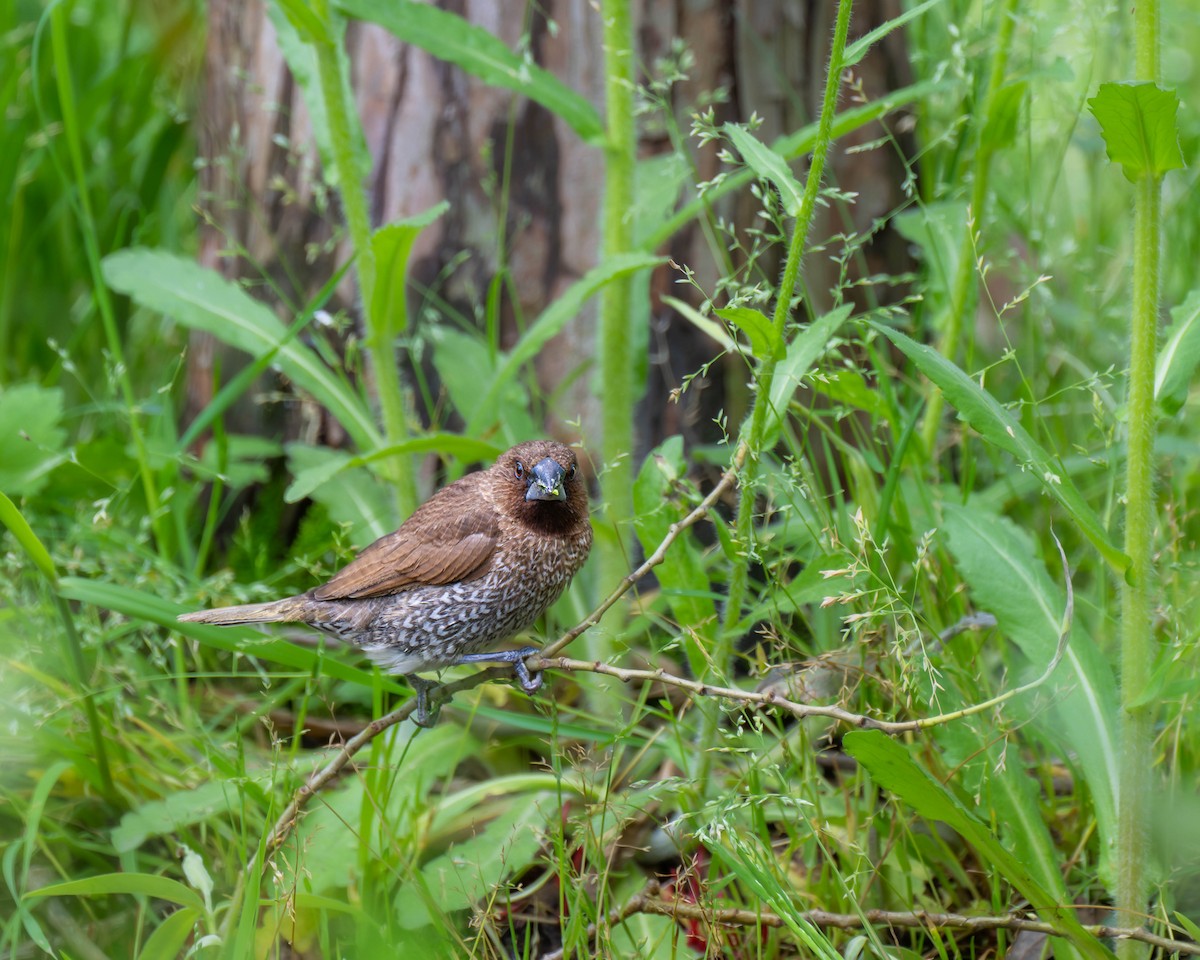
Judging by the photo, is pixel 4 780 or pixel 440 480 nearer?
pixel 4 780

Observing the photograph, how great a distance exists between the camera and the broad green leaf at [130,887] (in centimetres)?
227

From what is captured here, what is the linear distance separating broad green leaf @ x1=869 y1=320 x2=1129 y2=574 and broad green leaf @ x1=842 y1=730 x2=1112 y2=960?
53 cm

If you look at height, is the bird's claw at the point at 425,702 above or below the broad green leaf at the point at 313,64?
below

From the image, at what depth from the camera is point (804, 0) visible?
399cm

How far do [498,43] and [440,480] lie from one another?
155cm

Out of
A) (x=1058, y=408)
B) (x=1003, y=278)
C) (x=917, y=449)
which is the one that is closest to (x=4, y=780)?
A: (x=917, y=449)

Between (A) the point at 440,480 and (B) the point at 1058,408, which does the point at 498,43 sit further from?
(B) the point at 1058,408

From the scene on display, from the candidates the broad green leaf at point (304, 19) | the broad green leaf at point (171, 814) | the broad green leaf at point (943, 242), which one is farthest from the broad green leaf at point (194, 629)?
the broad green leaf at point (943, 242)

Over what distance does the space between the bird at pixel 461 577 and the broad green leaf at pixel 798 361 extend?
21.9 inches

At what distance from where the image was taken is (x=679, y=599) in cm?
279

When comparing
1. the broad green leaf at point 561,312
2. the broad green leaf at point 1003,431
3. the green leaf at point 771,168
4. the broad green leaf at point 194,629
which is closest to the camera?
the broad green leaf at point 1003,431

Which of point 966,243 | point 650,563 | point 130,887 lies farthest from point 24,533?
point 966,243

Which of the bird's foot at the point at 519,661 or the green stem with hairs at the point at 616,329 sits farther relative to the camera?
the green stem with hairs at the point at 616,329

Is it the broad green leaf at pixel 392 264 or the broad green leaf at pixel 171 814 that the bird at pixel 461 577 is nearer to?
the broad green leaf at pixel 171 814
